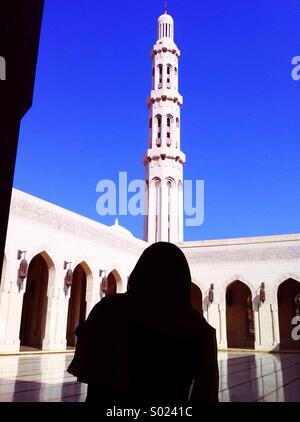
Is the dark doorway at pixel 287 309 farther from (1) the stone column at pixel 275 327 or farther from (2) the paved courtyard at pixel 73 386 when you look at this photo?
(2) the paved courtyard at pixel 73 386

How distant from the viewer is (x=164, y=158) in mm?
23812

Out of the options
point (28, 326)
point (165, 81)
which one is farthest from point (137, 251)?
point (165, 81)

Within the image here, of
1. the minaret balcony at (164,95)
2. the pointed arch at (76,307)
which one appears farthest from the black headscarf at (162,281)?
the minaret balcony at (164,95)

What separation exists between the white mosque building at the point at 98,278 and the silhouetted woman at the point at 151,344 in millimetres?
10138

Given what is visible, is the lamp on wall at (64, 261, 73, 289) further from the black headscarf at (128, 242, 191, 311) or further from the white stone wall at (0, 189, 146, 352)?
the black headscarf at (128, 242, 191, 311)

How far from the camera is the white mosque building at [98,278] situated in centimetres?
1150

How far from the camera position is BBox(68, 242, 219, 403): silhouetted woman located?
148 centimetres

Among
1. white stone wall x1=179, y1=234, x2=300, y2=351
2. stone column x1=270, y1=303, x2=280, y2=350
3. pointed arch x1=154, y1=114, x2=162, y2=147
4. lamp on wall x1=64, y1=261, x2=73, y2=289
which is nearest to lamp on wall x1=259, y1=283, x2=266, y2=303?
white stone wall x1=179, y1=234, x2=300, y2=351

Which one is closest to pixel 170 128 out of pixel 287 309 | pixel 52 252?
pixel 287 309

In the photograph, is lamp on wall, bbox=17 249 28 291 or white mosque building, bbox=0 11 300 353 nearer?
lamp on wall, bbox=17 249 28 291

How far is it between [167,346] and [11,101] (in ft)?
4.84

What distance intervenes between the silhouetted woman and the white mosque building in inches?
399

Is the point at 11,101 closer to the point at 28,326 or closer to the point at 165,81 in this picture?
the point at 28,326

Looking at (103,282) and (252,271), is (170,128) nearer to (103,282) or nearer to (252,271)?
(252,271)
